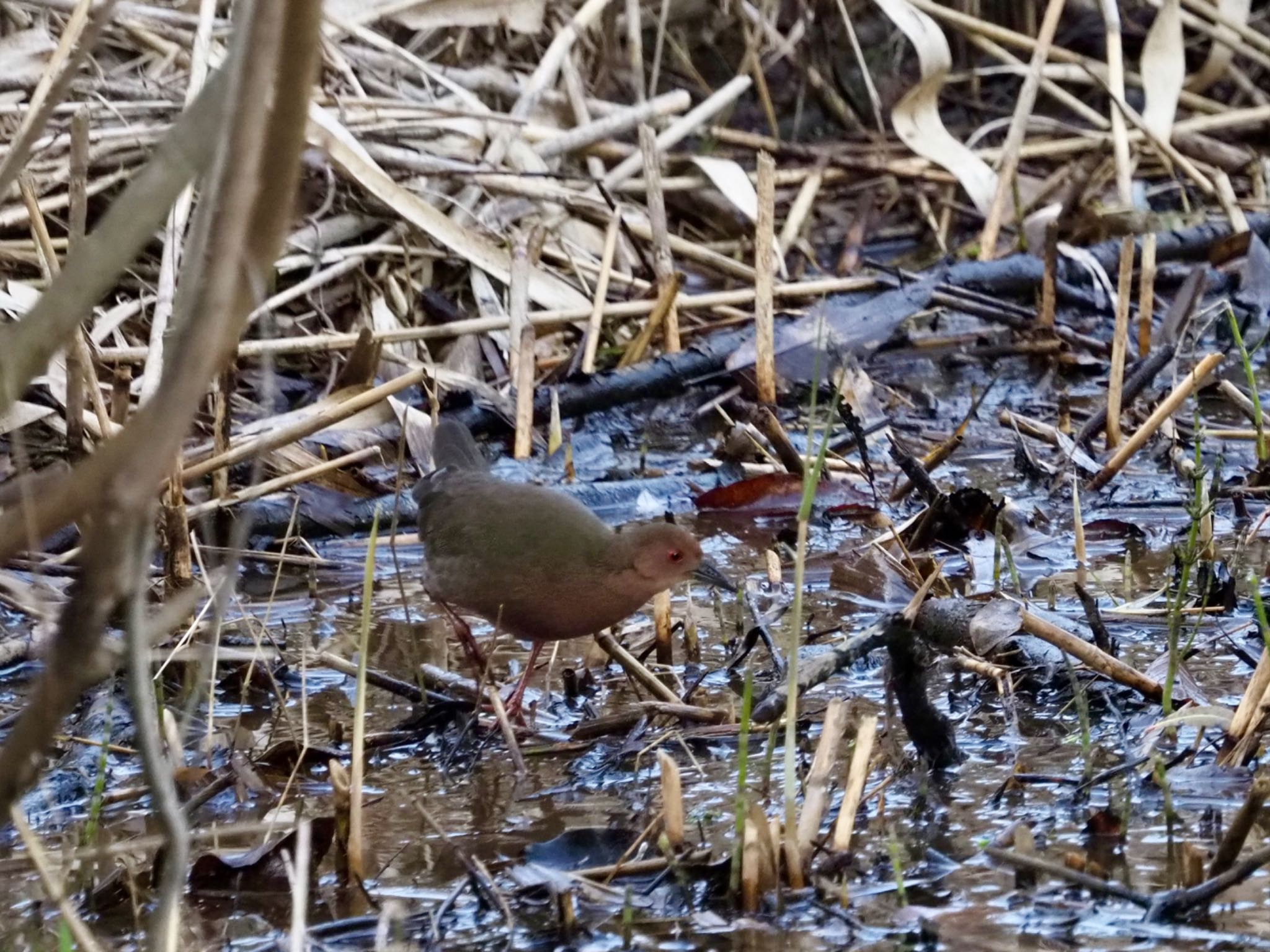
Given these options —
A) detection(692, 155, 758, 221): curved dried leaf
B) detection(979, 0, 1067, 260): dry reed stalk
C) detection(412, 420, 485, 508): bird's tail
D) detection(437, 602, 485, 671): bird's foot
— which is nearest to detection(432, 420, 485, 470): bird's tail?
detection(412, 420, 485, 508): bird's tail

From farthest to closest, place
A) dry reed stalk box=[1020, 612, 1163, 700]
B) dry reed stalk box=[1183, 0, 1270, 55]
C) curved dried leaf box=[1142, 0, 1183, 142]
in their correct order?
dry reed stalk box=[1183, 0, 1270, 55]
curved dried leaf box=[1142, 0, 1183, 142]
dry reed stalk box=[1020, 612, 1163, 700]

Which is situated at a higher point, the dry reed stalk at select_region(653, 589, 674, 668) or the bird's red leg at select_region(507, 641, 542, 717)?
the dry reed stalk at select_region(653, 589, 674, 668)

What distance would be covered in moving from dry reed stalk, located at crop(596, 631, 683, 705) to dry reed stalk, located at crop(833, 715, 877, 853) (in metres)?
0.59

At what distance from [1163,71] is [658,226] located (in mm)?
2371

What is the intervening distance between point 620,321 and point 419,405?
3.04 feet

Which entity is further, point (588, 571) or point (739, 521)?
point (739, 521)

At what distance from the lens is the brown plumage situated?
3121mm

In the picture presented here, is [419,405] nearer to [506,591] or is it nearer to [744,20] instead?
[506,591]

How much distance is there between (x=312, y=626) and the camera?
3670mm

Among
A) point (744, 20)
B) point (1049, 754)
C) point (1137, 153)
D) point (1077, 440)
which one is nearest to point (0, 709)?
point (1049, 754)

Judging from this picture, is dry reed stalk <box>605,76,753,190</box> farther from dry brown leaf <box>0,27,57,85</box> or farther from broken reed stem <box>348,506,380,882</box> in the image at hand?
broken reed stem <box>348,506,380,882</box>

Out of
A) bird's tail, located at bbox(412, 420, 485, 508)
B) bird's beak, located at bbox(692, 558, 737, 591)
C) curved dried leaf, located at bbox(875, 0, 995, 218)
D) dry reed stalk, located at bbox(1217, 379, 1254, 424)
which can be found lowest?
bird's beak, located at bbox(692, 558, 737, 591)

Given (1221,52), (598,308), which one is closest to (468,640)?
(598,308)

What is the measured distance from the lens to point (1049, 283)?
18.2 ft
